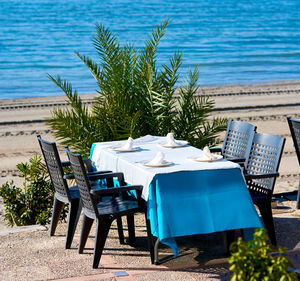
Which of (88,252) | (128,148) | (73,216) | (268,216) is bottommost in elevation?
(88,252)

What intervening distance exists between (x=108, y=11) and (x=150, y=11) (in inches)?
208

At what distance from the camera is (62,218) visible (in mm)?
7719

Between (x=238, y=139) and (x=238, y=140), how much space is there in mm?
12

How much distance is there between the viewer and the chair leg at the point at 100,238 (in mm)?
5703

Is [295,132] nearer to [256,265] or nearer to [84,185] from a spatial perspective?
[84,185]

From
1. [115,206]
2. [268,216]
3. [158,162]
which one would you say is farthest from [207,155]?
[115,206]

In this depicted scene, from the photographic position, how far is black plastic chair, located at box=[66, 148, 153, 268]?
5723 mm

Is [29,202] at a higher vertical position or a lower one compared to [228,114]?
higher

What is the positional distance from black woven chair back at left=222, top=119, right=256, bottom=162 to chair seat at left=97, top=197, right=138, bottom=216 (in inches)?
62.6

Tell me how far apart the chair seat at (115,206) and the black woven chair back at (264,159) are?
55.1 inches

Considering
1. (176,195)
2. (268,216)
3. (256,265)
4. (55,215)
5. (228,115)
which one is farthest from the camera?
(228,115)

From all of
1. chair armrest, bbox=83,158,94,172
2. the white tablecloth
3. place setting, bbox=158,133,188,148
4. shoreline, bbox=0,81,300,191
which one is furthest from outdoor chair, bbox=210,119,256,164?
shoreline, bbox=0,81,300,191

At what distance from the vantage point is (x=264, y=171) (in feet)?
22.0

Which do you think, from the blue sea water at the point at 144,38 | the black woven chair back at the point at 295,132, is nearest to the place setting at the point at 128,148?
the black woven chair back at the point at 295,132
